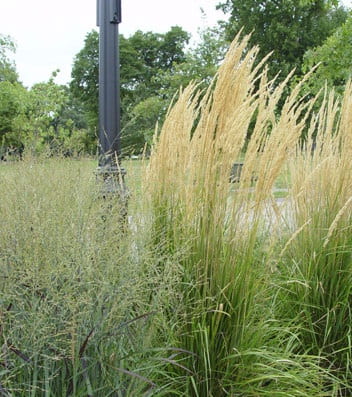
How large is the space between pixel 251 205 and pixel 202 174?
0.78ft

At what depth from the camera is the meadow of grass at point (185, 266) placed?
4.63 ft

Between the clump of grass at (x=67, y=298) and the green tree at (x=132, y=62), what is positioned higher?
the green tree at (x=132, y=62)

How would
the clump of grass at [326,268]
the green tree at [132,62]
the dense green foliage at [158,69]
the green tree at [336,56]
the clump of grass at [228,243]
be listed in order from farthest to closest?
the green tree at [132,62]
the green tree at [336,56]
the dense green foliage at [158,69]
the clump of grass at [326,268]
the clump of grass at [228,243]

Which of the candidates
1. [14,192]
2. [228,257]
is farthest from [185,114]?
[14,192]

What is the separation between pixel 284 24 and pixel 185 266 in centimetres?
2421

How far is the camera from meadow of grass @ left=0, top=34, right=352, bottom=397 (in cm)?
141

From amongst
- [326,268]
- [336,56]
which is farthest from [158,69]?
[326,268]

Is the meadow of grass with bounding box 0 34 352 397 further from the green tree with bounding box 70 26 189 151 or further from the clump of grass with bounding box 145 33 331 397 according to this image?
the green tree with bounding box 70 26 189 151

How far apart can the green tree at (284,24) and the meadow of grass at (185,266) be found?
2204cm

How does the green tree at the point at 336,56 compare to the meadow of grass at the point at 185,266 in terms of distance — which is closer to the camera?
the meadow of grass at the point at 185,266

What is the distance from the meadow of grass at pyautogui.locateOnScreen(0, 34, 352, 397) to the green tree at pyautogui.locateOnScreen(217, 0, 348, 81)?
72.3ft

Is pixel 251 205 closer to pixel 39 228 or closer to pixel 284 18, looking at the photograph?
pixel 39 228

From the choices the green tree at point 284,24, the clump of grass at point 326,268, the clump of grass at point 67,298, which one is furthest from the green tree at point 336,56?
the green tree at point 284,24

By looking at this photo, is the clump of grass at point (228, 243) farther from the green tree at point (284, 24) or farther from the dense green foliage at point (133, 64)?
the dense green foliage at point (133, 64)
